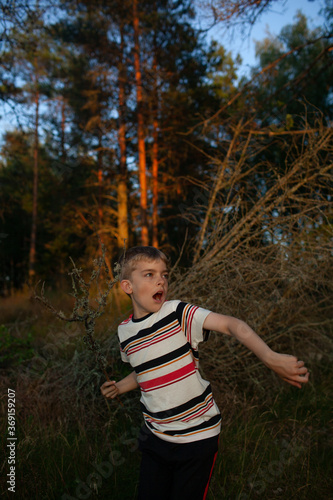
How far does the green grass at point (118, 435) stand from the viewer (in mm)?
2420

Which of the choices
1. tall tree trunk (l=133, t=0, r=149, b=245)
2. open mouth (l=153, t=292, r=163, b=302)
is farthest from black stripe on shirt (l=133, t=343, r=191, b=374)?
tall tree trunk (l=133, t=0, r=149, b=245)

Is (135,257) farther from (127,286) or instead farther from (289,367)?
(289,367)

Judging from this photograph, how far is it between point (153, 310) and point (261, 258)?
2.48 metres

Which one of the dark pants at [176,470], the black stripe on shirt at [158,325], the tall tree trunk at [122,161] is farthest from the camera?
the tall tree trunk at [122,161]

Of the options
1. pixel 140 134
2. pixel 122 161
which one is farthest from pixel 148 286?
pixel 122 161

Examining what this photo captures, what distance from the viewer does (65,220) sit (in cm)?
1859

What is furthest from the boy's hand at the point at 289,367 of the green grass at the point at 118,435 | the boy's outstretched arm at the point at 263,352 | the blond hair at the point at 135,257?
the green grass at the point at 118,435

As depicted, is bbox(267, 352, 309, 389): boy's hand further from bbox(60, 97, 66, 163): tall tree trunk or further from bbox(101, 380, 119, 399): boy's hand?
bbox(60, 97, 66, 163): tall tree trunk

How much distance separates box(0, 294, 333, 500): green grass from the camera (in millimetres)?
2420

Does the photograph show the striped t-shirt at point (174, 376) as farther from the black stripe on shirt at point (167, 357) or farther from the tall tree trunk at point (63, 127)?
the tall tree trunk at point (63, 127)

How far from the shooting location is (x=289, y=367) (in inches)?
53.4

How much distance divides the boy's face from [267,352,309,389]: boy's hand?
0.61 metres

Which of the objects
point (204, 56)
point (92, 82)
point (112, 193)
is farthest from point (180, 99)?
point (112, 193)

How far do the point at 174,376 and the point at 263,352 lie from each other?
47 cm
